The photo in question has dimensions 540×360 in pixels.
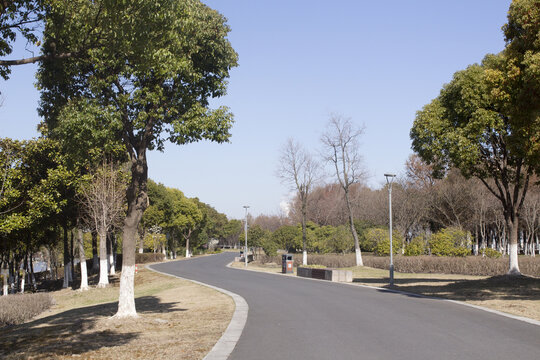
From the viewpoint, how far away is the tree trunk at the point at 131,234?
11852 millimetres

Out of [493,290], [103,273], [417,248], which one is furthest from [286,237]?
[493,290]

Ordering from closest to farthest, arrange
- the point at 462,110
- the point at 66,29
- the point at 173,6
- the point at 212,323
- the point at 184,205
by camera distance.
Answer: the point at 173,6 → the point at 66,29 → the point at 212,323 → the point at 462,110 → the point at 184,205

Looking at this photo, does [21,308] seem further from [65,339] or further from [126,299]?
[65,339]

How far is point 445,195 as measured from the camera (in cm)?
4881

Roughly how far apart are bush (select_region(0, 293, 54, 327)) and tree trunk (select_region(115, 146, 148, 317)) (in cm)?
698

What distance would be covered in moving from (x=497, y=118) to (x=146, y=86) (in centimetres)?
1538

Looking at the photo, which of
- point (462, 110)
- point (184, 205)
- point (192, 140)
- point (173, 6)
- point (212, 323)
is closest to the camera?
point (173, 6)

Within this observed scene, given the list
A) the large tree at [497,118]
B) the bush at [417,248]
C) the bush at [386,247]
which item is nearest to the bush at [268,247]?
the bush at [386,247]

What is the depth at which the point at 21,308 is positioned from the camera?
17.6 metres

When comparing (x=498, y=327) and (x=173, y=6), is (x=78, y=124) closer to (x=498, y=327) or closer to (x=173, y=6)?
(x=173, y=6)

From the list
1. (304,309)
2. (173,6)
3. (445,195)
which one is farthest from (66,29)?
(445,195)

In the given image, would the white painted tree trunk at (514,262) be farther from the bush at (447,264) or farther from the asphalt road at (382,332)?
the asphalt road at (382,332)

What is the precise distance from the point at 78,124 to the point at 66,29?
2.70 metres

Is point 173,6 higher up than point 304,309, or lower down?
higher up
